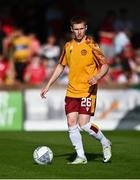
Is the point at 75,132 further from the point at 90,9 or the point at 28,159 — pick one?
the point at 90,9

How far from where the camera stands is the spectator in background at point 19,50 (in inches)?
892

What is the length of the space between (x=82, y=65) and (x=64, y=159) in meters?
1.65

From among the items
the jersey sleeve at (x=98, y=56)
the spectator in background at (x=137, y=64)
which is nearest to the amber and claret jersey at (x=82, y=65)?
the jersey sleeve at (x=98, y=56)

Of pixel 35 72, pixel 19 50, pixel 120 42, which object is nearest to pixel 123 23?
pixel 120 42

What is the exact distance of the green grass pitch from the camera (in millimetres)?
10320

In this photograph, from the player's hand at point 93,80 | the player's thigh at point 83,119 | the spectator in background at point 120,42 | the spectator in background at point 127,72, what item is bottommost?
the spectator in background at point 127,72

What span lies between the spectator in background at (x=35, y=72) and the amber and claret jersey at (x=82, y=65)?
34.1 ft

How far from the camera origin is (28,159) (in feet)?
40.4

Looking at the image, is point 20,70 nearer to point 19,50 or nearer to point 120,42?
point 19,50

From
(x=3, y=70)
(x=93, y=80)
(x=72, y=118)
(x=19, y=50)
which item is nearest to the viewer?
(x=93, y=80)

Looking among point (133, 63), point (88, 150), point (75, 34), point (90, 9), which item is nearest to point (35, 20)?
point (90, 9)

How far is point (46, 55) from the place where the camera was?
23.4 m

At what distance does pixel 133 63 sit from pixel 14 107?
432cm

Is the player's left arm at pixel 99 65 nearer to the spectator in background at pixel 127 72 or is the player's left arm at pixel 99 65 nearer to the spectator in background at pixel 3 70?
the spectator in background at pixel 127 72
